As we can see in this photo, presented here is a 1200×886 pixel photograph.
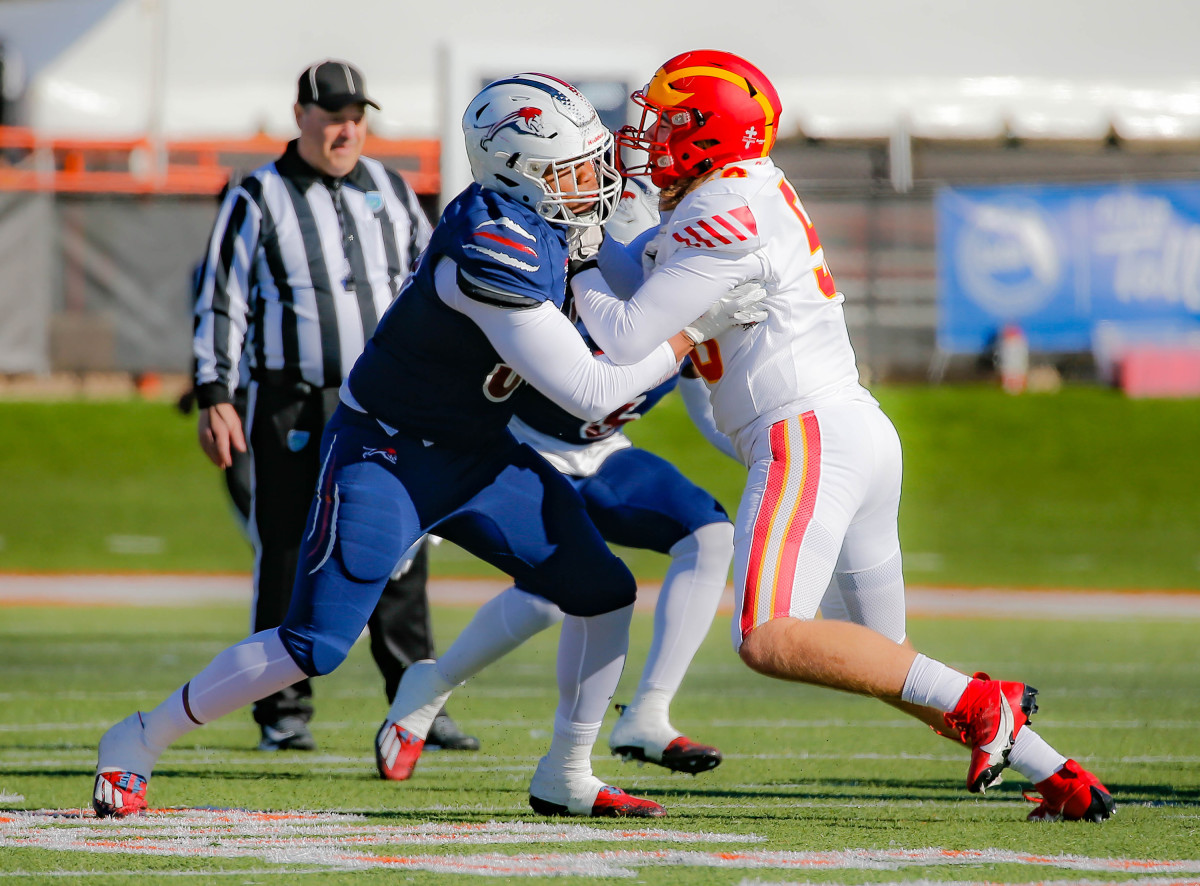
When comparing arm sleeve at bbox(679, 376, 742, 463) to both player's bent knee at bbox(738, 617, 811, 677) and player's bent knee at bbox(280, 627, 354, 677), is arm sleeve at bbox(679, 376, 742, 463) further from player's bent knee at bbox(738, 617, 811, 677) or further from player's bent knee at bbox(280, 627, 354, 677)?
player's bent knee at bbox(280, 627, 354, 677)

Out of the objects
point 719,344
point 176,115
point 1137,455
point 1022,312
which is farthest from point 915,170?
point 719,344

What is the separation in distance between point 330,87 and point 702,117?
161 centimetres

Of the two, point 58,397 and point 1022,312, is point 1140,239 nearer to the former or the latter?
point 1022,312

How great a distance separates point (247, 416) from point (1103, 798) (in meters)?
2.62

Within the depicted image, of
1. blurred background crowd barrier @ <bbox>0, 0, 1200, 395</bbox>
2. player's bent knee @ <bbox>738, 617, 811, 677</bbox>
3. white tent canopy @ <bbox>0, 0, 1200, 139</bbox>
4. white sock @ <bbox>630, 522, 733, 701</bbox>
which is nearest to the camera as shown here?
player's bent knee @ <bbox>738, 617, 811, 677</bbox>

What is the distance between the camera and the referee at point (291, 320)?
4688 mm

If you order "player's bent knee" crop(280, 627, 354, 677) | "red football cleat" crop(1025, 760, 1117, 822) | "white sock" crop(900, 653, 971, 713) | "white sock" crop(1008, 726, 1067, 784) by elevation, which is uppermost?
"white sock" crop(900, 653, 971, 713)

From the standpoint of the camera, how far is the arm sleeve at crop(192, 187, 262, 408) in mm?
4695

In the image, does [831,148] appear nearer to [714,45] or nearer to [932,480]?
[714,45]

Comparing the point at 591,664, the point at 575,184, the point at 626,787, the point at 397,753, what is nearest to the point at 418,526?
the point at 591,664

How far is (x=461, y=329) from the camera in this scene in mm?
3398

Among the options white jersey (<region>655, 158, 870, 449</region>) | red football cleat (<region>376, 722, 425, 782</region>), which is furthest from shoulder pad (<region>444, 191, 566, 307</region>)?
red football cleat (<region>376, 722, 425, 782</region>)

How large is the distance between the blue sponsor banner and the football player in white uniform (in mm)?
9302

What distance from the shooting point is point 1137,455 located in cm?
1277
